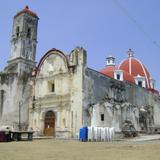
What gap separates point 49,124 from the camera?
35.7 meters

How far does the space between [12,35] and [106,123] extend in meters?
20.5

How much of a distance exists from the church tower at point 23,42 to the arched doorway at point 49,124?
26.7 feet

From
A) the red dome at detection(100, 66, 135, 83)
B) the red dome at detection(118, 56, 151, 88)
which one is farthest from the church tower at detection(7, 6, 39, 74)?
the red dome at detection(118, 56, 151, 88)

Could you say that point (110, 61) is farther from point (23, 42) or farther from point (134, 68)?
point (23, 42)

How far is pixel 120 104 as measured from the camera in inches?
1479

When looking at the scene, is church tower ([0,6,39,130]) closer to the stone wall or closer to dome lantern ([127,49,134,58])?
the stone wall

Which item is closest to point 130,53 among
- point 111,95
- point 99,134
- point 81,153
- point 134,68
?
point 134,68

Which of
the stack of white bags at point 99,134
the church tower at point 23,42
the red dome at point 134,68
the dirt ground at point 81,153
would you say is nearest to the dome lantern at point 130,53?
the red dome at point 134,68

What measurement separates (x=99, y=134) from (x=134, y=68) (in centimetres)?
2735

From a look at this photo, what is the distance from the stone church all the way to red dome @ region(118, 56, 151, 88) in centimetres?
607

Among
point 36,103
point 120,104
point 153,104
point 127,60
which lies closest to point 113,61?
point 127,60

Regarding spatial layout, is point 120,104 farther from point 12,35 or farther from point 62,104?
point 12,35

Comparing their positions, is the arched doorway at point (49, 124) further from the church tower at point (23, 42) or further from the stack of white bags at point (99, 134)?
the stack of white bags at point (99, 134)

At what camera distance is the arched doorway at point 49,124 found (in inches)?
1389
